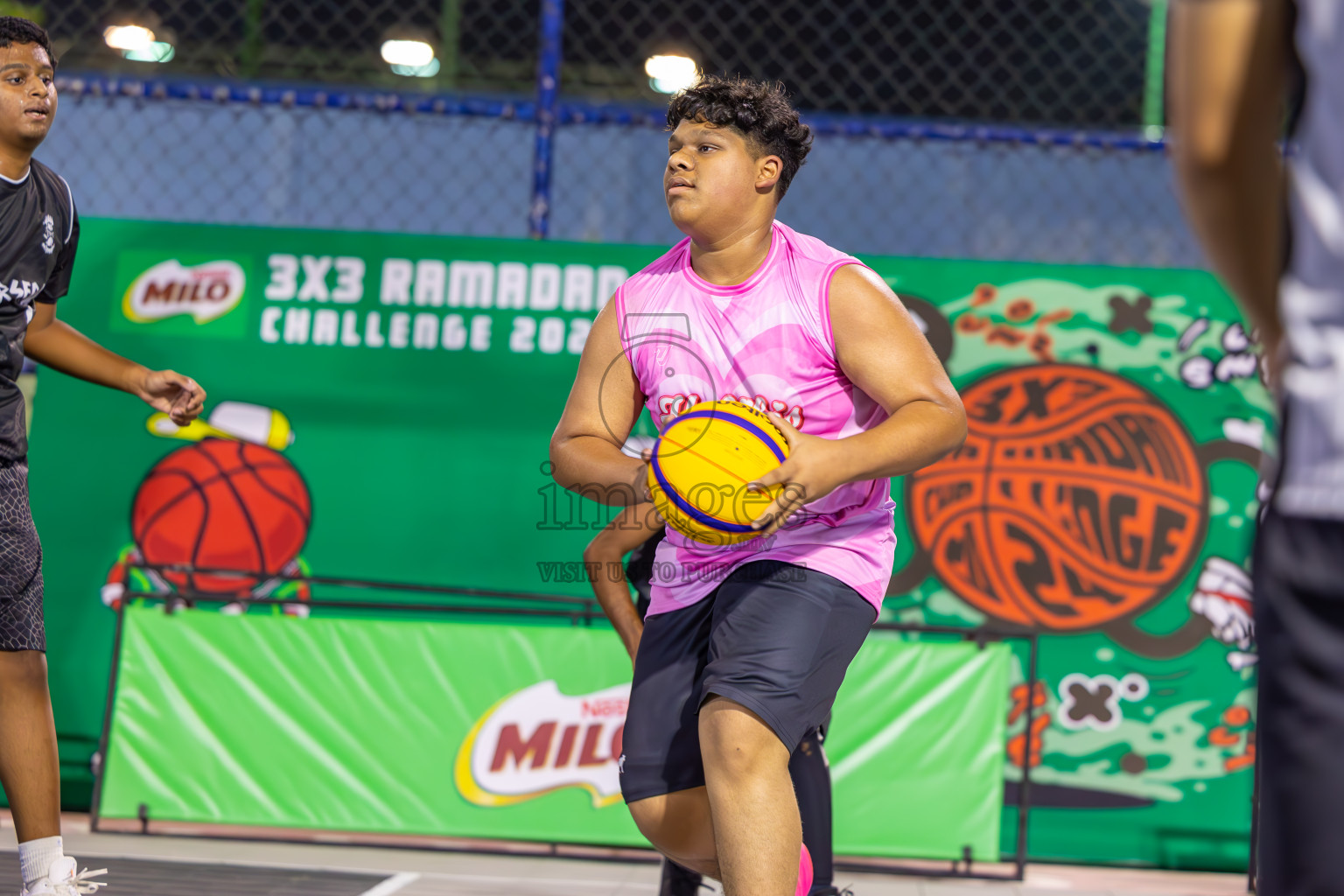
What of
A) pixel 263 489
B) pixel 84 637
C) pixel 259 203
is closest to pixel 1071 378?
pixel 263 489

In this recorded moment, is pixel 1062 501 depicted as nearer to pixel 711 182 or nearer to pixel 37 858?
pixel 711 182

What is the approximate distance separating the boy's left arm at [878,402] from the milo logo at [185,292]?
316 cm

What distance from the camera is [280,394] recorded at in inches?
195

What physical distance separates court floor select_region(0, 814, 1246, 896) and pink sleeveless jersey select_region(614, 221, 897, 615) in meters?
1.81

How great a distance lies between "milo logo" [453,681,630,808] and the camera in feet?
14.6

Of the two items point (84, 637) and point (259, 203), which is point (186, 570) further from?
point (259, 203)

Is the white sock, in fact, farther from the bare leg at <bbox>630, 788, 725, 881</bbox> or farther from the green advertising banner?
the green advertising banner

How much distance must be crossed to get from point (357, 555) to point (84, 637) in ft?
3.61

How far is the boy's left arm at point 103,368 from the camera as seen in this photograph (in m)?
3.15

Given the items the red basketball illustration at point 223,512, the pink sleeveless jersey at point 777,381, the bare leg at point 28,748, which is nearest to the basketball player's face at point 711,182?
the pink sleeveless jersey at point 777,381

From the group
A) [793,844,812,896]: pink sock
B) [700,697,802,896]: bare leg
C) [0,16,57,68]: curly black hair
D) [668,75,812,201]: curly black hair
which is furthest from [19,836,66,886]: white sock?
[668,75,812,201]: curly black hair

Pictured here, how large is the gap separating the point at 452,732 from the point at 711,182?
259 cm

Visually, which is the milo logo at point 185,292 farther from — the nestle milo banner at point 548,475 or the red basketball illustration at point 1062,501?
the red basketball illustration at point 1062,501

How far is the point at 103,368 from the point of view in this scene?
10.7 ft
